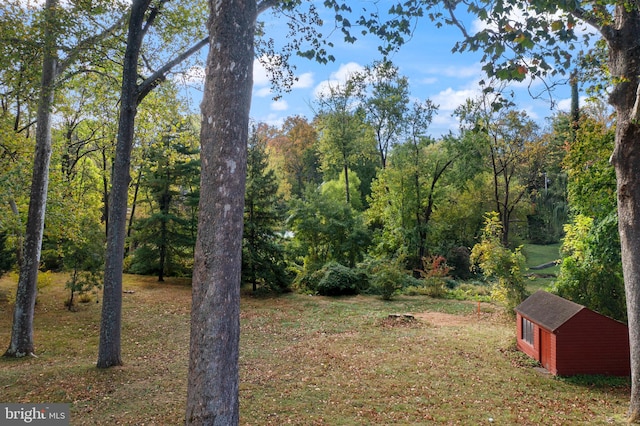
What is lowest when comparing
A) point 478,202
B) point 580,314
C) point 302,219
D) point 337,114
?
point 580,314

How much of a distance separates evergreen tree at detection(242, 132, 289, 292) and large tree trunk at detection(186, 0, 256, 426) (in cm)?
1542

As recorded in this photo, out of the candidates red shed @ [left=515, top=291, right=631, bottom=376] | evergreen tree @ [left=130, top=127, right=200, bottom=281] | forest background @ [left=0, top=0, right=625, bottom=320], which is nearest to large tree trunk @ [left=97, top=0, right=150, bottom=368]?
forest background @ [left=0, top=0, right=625, bottom=320]

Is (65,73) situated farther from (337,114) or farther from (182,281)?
(337,114)

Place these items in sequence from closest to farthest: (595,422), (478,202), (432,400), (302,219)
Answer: (595,422), (432,400), (302,219), (478,202)

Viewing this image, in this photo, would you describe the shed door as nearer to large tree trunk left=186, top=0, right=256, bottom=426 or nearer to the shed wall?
the shed wall

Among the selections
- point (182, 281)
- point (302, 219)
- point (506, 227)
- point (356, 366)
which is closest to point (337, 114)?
point (302, 219)

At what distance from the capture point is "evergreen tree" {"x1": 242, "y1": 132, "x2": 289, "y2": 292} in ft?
63.5

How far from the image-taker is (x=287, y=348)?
11.3 m

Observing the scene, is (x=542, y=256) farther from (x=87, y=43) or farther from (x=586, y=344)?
(x=87, y=43)

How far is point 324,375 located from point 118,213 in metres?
5.44

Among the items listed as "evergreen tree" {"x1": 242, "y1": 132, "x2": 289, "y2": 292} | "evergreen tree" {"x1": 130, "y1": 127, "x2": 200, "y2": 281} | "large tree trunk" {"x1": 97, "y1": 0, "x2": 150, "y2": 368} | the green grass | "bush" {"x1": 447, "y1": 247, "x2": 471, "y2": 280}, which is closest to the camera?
"large tree trunk" {"x1": 97, "y1": 0, "x2": 150, "y2": 368}

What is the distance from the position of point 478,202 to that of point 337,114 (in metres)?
11.6

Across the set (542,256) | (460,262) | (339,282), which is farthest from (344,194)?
(542,256)

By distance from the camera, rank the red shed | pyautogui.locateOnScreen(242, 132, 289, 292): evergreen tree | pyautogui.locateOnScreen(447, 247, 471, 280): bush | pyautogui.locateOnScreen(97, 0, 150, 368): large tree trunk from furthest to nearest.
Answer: pyautogui.locateOnScreen(447, 247, 471, 280): bush < pyautogui.locateOnScreen(242, 132, 289, 292): evergreen tree < the red shed < pyautogui.locateOnScreen(97, 0, 150, 368): large tree trunk
